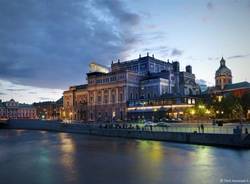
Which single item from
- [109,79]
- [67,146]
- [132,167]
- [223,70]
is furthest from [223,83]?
[132,167]

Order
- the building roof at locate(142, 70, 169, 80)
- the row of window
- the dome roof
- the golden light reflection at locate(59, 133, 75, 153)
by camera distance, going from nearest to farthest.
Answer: the golden light reflection at locate(59, 133, 75, 153)
the row of window
the building roof at locate(142, 70, 169, 80)
the dome roof

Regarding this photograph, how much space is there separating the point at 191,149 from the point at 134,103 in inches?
3946

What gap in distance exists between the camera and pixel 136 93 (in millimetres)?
162500

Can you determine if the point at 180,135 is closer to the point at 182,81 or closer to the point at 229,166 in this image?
the point at 229,166

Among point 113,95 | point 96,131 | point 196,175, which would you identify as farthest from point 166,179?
point 113,95

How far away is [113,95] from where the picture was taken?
539 feet

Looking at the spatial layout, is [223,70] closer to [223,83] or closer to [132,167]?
[223,83]

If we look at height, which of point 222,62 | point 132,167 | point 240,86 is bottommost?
point 132,167

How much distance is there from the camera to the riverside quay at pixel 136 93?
439ft

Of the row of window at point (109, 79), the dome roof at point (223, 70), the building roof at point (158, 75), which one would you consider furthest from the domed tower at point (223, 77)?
the row of window at point (109, 79)

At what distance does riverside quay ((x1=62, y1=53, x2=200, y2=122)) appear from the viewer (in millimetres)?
133750

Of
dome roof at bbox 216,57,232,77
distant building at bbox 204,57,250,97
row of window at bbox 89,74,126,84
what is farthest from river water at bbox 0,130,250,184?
dome roof at bbox 216,57,232,77

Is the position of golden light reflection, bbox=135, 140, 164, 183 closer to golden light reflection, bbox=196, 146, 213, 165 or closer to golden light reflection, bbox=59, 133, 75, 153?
golden light reflection, bbox=196, 146, 213, 165

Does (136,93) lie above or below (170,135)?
above
